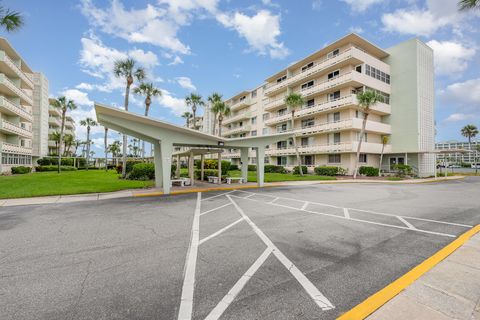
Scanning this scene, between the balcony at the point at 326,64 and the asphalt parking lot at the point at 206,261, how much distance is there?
27.2 metres

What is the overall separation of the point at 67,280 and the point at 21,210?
26.7 feet

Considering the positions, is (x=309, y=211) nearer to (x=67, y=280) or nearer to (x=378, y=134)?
(x=67, y=280)

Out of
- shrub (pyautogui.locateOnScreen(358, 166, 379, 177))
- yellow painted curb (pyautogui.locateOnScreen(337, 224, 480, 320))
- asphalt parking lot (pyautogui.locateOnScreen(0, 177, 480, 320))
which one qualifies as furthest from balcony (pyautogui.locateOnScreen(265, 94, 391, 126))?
yellow painted curb (pyautogui.locateOnScreen(337, 224, 480, 320))

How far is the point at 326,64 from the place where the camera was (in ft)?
108

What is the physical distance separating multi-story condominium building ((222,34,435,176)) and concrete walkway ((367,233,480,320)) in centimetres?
2827

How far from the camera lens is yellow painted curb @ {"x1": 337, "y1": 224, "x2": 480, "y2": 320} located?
2805 millimetres

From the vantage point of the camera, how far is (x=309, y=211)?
911 centimetres

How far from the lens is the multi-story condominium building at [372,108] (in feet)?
101

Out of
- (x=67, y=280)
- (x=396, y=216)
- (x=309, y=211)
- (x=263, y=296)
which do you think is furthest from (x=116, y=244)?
(x=396, y=216)

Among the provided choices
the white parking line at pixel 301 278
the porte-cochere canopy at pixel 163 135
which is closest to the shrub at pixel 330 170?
the porte-cochere canopy at pixel 163 135

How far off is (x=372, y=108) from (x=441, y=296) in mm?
33513

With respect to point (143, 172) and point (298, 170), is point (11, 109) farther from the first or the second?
point (298, 170)

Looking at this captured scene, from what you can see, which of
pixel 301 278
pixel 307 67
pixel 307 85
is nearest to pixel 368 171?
pixel 307 85

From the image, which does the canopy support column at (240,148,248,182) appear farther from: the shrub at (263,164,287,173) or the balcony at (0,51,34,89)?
the balcony at (0,51,34,89)
